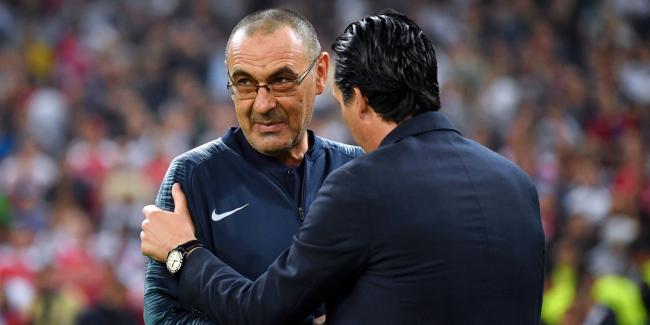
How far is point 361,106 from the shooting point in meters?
2.48

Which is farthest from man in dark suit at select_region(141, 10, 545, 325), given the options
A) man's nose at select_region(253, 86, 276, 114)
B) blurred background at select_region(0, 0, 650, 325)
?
blurred background at select_region(0, 0, 650, 325)

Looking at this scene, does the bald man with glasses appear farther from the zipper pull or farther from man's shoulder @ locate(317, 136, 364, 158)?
man's shoulder @ locate(317, 136, 364, 158)

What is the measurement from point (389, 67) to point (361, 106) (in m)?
0.12

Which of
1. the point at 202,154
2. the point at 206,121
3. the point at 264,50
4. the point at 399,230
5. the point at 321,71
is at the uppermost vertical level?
the point at 264,50

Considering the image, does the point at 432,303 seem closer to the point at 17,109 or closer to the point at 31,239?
the point at 31,239

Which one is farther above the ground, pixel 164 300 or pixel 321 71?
pixel 321 71

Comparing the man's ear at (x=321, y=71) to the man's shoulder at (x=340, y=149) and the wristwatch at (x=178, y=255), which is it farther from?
the wristwatch at (x=178, y=255)

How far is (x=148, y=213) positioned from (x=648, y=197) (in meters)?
5.97

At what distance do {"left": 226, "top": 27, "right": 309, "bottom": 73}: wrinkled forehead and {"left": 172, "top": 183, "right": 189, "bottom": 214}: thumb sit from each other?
36cm

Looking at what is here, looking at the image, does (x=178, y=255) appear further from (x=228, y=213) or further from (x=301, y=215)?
(x=301, y=215)

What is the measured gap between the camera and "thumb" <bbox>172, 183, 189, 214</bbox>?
2.72m

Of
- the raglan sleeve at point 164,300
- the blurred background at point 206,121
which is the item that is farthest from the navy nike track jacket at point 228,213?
the blurred background at point 206,121

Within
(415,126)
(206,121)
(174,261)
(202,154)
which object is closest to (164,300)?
(174,261)

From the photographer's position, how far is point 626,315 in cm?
661
